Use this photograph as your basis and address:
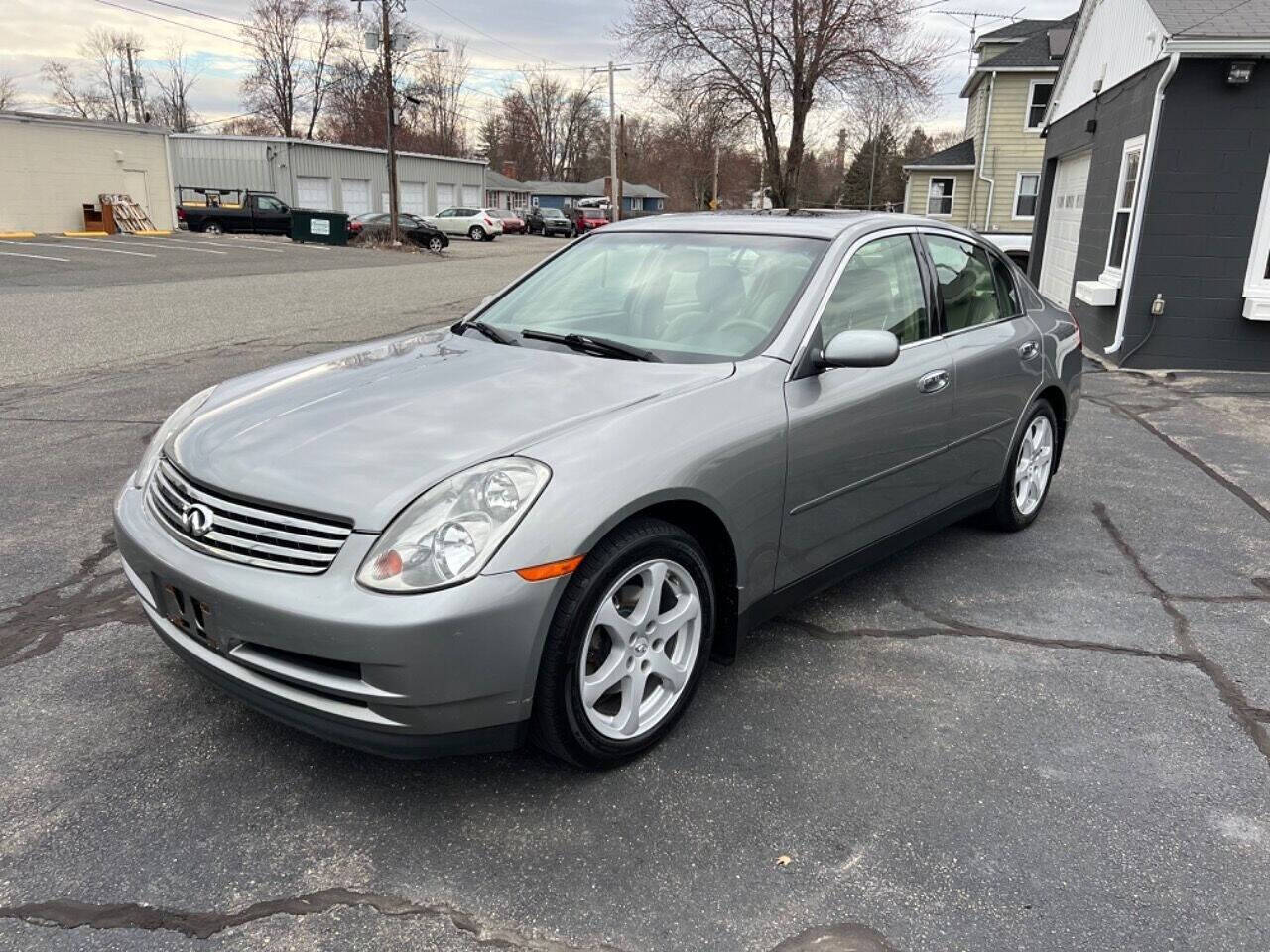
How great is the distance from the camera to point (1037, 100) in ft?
93.1

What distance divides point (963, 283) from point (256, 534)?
128 inches

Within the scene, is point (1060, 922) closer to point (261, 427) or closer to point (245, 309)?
point (261, 427)

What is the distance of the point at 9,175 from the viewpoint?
29.3 m

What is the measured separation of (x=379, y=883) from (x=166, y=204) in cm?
3814

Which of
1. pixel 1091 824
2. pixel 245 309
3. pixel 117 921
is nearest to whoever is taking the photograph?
pixel 117 921

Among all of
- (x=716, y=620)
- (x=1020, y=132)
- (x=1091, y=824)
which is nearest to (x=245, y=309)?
(x=716, y=620)

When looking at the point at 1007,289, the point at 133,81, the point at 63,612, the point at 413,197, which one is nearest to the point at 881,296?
the point at 1007,289

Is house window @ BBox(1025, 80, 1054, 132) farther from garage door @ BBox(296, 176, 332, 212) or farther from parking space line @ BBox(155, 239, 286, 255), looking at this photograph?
garage door @ BBox(296, 176, 332, 212)

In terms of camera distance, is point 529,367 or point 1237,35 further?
point 1237,35

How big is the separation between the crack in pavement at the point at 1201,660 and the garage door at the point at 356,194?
158 ft

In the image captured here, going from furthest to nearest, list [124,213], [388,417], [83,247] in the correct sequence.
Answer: [124,213]
[83,247]
[388,417]

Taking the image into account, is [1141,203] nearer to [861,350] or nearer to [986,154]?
[861,350]

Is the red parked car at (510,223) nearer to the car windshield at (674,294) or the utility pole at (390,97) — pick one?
the utility pole at (390,97)

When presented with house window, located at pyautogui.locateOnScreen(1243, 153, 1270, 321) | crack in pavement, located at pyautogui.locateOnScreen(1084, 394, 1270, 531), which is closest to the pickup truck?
house window, located at pyautogui.locateOnScreen(1243, 153, 1270, 321)
